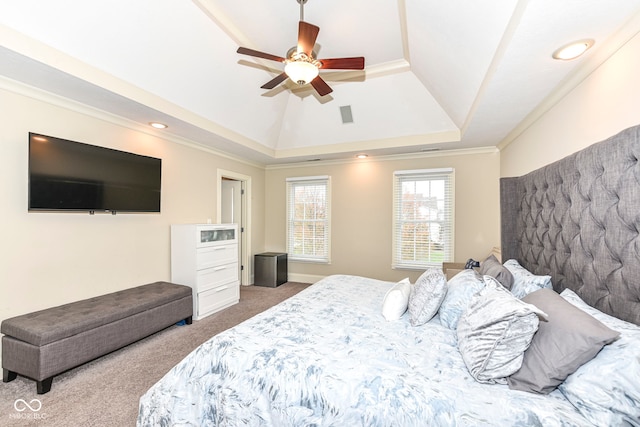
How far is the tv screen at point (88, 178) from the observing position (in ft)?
7.89

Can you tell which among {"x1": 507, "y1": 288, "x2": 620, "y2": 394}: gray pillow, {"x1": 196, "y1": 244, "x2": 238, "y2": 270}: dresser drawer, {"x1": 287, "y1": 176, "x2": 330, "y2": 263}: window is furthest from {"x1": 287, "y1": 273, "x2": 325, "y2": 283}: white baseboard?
{"x1": 507, "y1": 288, "x2": 620, "y2": 394}: gray pillow

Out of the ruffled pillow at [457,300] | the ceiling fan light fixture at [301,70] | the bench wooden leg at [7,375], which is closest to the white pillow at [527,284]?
the ruffled pillow at [457,300]

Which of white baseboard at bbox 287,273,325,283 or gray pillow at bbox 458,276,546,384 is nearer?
gray pillow at bbox 458,276,546,384

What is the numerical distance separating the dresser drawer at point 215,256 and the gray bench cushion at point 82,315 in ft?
1.65

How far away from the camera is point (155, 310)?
116 inches

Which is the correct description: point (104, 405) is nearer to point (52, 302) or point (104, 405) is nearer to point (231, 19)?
point (52, 302)

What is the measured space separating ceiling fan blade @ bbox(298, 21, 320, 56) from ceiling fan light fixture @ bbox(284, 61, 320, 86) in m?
0.10

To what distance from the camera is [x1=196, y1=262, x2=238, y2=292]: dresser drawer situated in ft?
12.1

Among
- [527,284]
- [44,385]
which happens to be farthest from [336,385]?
[44,385]

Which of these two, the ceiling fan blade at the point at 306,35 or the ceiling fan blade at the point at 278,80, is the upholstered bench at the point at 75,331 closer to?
the ceiling fan blade at the point at 278,80

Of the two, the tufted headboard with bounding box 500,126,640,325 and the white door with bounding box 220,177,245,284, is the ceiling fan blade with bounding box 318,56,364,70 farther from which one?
the white door with bounding box 220,177,245,284

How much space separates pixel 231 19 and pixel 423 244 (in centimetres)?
417

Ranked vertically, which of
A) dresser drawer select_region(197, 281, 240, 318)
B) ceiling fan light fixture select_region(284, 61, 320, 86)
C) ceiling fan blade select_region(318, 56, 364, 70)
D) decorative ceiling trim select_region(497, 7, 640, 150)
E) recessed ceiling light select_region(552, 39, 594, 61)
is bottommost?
dresser drawer select_region(197, 281, 240, 318)

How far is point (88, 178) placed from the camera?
2.75m
